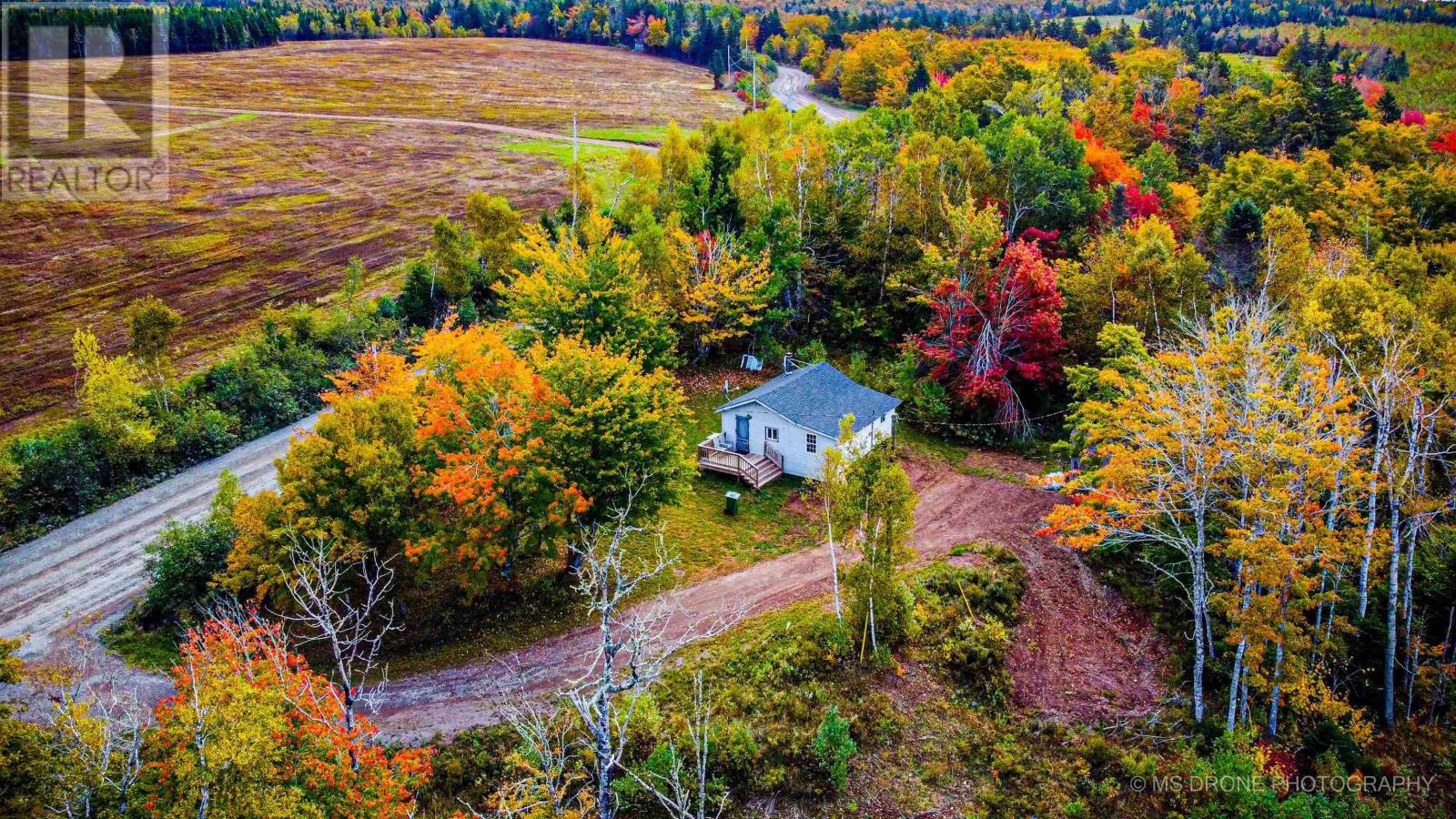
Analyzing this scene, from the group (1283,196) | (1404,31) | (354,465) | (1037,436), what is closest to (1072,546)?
(1037,436)

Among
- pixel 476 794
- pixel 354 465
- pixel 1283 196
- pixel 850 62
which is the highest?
pixel 850 62

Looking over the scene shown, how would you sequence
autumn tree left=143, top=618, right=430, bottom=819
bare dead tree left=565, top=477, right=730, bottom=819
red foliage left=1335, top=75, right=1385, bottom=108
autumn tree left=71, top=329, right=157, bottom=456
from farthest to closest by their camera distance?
red foliage left=1335, top=75, right=1385, bottom=108 → autumn tree left=71, top=329, right=157, bottom=456 → bare dead tree left=565, top=477, right=730, bottom=819 → autumn tree left=143, top=618, right=430, bottom=819

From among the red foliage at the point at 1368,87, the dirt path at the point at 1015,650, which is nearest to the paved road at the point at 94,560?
the dirt path at the point at 1015,650

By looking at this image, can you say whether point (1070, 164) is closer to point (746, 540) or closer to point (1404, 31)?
point (746, 540)

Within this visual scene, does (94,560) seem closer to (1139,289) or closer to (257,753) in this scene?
(257,753)

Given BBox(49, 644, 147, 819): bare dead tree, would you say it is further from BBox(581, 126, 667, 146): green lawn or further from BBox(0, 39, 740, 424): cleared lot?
BBox(581, 126, 667, 146): green lawn

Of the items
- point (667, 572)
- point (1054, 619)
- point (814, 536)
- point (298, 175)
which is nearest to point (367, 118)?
point (298, 175)

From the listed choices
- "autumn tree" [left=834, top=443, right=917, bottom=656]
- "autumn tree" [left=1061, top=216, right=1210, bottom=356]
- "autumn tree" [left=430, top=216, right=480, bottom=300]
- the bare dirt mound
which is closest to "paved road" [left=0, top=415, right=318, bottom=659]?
"autumn tree" [left=430, top=216, right=480, bottom=300]
